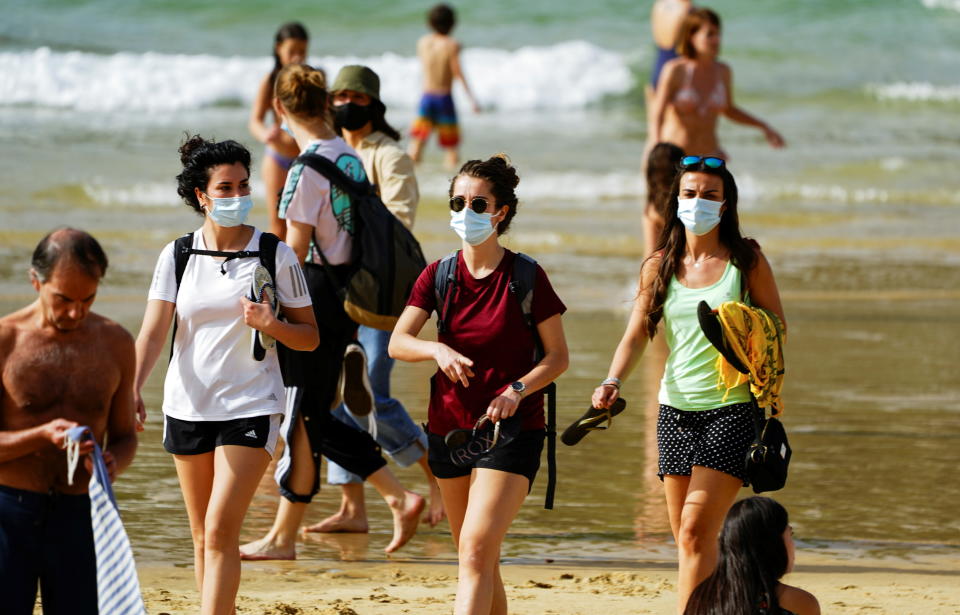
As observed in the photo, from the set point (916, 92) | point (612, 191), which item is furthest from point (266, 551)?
point (916, 92)

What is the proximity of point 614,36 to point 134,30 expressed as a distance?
11123 mm

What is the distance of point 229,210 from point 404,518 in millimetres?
2043

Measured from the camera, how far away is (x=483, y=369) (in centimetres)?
500

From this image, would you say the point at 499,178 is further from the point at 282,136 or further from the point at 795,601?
the point at 282,136

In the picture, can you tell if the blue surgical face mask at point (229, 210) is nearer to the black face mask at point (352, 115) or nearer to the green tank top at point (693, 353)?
the green tank top at point (693, 353)

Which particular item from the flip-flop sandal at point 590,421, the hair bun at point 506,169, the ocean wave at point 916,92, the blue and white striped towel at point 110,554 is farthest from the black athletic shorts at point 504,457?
the ocean wave at point 916,92

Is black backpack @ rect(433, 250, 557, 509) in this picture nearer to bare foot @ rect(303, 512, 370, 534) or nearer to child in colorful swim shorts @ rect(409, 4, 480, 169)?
bare foot @ rect(303, 512, 370, 534)

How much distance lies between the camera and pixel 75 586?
4.00 m

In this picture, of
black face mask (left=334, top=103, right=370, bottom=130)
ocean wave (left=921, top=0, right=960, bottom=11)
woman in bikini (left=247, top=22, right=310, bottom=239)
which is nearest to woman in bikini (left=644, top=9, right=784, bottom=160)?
woman in bikini (left=247, top=22, right=310, bottom=239)

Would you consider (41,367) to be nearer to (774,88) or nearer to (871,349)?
(871,349)

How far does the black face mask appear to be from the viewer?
23.3 ft

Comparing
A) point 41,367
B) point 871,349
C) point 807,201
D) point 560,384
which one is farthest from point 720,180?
point 807,201

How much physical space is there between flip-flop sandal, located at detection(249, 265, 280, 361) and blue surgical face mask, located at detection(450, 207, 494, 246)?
24.2 inches

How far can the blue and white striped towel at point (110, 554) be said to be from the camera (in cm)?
392
